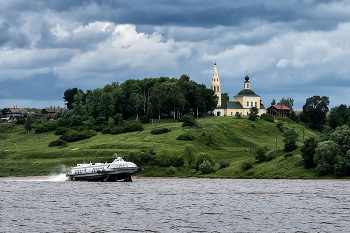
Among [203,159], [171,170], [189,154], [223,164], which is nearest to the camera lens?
[223,164]

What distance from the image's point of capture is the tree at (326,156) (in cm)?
12194

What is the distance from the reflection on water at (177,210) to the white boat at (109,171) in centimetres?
2163

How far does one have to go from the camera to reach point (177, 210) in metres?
67.1

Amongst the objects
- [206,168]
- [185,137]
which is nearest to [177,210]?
[206,168]

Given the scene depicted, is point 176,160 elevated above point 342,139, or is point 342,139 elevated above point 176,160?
point 342,139

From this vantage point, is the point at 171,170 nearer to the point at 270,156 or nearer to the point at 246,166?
the point at 246,166

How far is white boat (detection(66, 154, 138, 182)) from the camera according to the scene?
382ft

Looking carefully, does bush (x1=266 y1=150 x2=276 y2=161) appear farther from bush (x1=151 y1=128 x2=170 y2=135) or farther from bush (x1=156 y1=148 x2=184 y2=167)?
bush (x1=151 y1=128 x2=170 y2=135)

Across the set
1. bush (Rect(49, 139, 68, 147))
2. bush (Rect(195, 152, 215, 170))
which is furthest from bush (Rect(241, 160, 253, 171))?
bush (Rect(49, 139, 68, 147))

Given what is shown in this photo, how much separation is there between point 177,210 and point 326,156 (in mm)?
68492

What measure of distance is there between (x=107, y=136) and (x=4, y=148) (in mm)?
41572

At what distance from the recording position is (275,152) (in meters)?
148

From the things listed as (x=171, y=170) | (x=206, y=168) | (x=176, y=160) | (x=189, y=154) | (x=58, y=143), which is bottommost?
(x=171, y=170)

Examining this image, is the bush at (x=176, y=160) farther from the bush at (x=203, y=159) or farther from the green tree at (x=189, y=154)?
the bush at (x=203, y=159)
